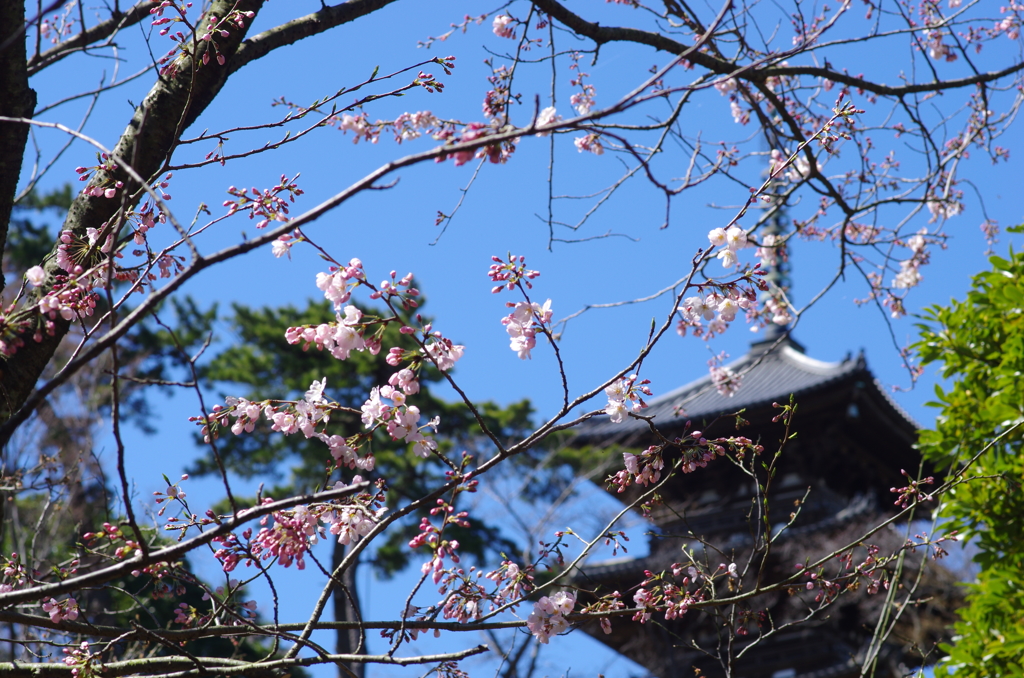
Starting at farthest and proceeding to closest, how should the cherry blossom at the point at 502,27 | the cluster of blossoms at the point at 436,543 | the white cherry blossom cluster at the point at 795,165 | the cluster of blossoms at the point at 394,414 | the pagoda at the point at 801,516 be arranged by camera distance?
the pagoda at the point at 801,516 < the cherry blossom at the point at 502,27 < the white cherry blossom cluster at the point at 795,165 < the cluster of blossoms at the point at 394,414 < the cluster of blossoms at the point at 436,543

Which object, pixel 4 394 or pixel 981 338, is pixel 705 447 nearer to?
pixel 4 394

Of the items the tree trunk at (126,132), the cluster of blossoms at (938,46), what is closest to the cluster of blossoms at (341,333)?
the tree trunk at (126,132)

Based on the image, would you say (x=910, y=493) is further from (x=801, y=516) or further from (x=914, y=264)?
(x=801, y=516)

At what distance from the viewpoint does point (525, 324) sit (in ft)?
6.86

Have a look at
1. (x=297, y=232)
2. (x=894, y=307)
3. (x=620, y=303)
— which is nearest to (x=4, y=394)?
(x=297, y=232)

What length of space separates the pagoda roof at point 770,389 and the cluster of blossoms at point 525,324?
8554 millimetres

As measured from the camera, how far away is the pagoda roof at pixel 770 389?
→ 10.9 metres

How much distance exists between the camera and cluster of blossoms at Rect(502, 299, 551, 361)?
2057mm

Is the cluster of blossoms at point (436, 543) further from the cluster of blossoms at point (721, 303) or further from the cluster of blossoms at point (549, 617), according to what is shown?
the cluster of blossoms at point (721, 303)

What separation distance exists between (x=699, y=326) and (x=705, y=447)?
1755 mm

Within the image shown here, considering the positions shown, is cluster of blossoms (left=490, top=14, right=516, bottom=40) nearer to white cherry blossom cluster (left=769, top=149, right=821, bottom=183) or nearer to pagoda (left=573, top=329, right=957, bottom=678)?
white cherry blossom cluster (left=769, top=149, right=821, bottom=183)

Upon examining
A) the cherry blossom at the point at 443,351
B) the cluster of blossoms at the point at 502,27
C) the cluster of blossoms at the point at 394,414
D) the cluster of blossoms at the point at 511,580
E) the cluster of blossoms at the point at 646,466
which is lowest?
the cluster of blossoms at the point at 511,580

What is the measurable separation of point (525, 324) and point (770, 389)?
11693mm

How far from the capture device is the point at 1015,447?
3256 mm
